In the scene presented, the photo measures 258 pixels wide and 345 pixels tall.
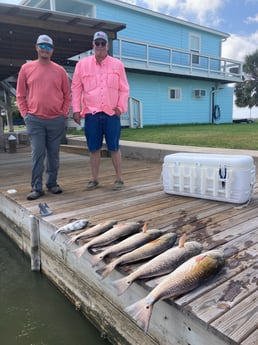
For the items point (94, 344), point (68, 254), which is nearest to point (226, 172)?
point (68, 254)

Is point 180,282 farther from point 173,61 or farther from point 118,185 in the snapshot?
point 173,61

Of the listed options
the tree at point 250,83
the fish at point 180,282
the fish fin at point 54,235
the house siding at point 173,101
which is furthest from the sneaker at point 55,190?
the tree at point 250,83

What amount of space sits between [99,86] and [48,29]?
2116 millimetres

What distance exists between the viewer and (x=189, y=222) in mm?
2363

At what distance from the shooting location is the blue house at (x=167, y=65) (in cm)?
1222

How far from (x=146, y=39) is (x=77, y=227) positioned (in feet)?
42.5

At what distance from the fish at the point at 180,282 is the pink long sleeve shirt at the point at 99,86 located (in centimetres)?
209

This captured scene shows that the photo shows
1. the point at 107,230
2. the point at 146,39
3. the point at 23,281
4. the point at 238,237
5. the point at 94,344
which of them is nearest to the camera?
the point at 94,344

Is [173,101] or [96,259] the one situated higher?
[173,101]

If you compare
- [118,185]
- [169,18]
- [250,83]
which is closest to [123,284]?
[118,185]

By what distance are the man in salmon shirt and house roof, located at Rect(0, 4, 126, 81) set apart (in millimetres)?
1594

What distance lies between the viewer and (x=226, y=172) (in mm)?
2693

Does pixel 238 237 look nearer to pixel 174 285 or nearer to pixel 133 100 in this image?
pixel 174 285

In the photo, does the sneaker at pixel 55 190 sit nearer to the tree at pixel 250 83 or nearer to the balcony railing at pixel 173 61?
the balcony railing at pixel 173 61
